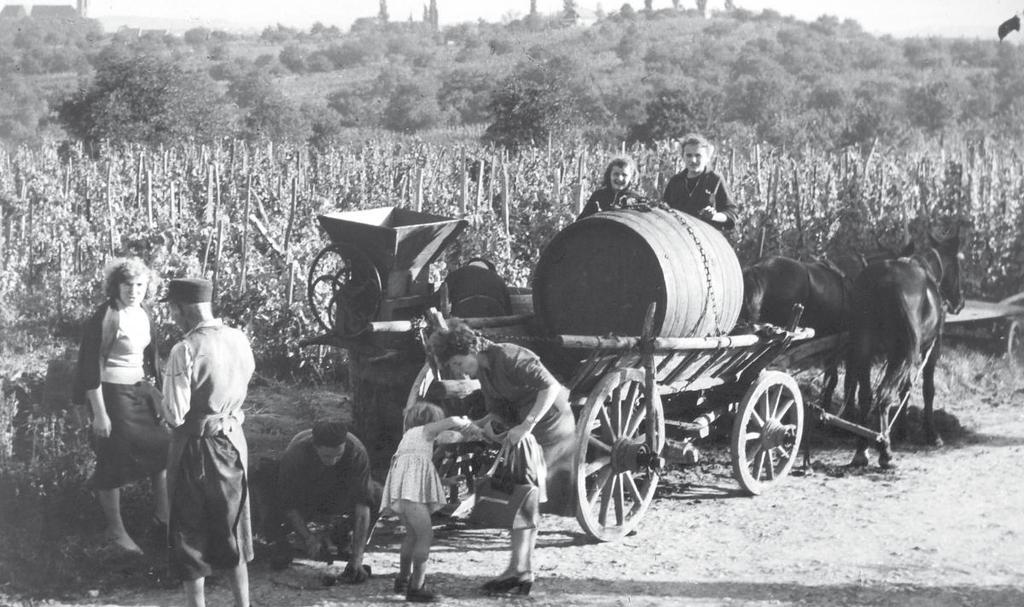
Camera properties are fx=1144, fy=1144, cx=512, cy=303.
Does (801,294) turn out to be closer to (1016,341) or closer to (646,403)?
(646,403)

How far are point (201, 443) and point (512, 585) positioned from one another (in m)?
1.71

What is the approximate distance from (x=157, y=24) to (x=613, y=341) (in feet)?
315

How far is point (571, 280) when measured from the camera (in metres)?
7.41

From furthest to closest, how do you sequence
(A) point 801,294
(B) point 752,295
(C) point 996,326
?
(C) point 996,326, (A) point 801,294, (B) point 752,295

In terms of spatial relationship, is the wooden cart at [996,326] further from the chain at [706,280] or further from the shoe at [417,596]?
the shoe at [417,596]

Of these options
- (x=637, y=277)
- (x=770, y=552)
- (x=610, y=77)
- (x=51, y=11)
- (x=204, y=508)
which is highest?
(x=51, y=11)

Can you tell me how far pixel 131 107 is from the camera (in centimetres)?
3030

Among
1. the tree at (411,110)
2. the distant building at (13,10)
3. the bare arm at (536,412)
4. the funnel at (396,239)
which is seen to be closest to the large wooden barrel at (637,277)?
the funnel at (396,239)

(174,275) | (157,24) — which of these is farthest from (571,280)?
(157,24)

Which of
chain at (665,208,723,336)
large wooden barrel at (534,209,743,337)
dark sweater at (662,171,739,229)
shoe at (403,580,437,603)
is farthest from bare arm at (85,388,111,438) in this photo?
dark sweater at (662,171,739,229)

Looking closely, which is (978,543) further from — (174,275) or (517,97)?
(517,97)

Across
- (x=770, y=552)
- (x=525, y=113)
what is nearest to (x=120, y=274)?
(x=770, y=552)

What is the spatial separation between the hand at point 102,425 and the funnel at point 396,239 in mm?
1877

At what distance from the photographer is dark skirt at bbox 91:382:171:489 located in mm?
6316
